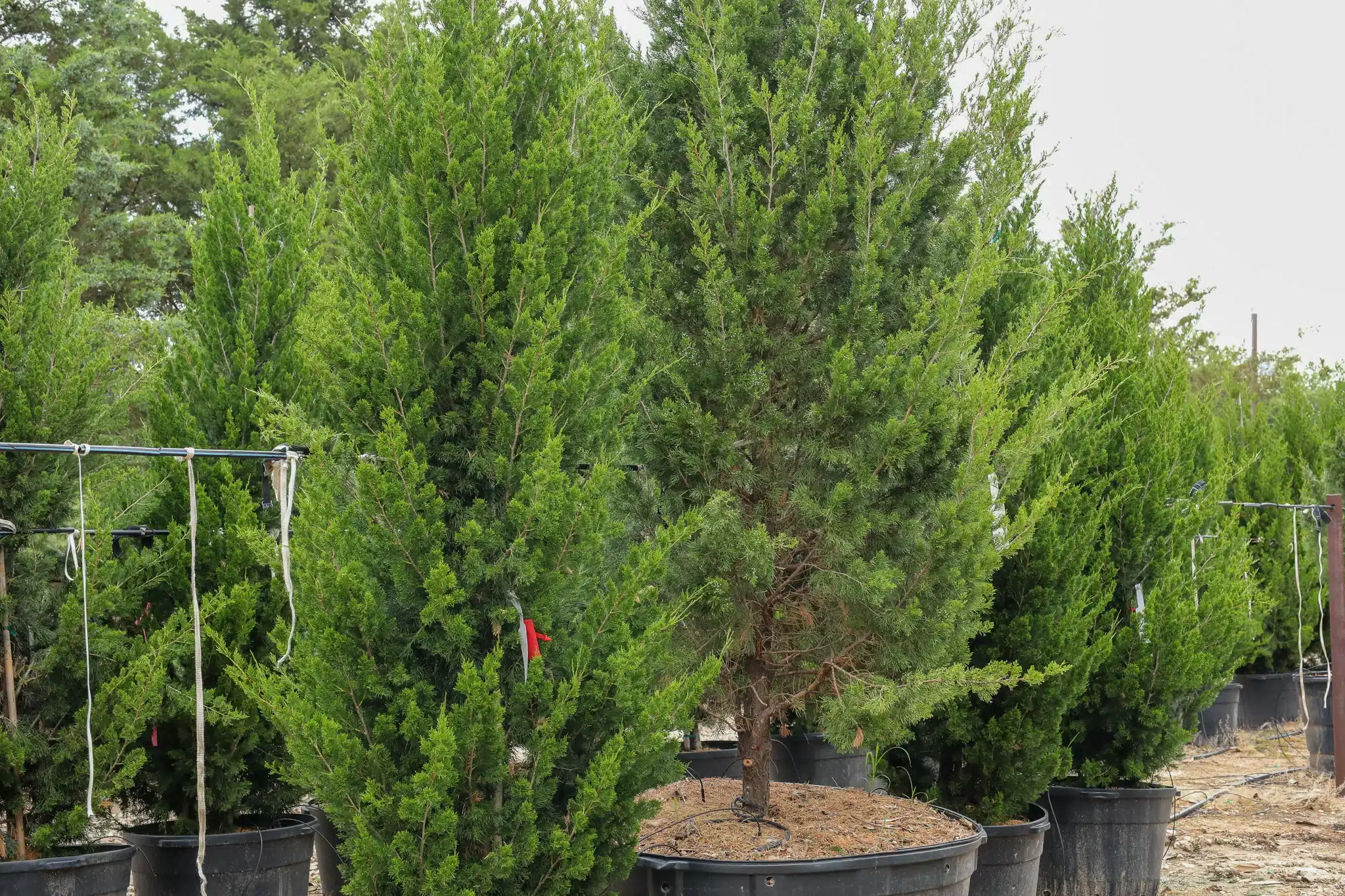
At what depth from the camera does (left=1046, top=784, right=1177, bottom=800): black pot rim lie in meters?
6.51

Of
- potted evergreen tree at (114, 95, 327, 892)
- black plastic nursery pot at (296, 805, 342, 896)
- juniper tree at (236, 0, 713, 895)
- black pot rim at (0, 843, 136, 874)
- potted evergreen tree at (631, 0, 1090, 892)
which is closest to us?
juniper tree at (236, 0, 713, 895)

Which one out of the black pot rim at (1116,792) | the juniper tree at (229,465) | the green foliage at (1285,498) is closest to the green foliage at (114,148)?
the juniper tree at (229,465)

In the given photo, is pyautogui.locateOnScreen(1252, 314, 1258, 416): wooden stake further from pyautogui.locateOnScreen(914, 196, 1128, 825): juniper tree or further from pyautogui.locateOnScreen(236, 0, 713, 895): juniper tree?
pyautogui.locateOnScreen(236, 0, 713, 895): juniper tree

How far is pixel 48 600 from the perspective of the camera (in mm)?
5246

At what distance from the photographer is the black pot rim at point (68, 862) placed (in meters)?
4.41

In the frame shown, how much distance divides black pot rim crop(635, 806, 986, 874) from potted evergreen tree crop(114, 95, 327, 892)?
2094 millimetres

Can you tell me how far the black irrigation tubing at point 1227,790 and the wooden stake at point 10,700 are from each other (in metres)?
7.24

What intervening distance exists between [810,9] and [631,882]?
3.58 metres

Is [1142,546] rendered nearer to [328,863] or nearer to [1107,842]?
[1107,842]

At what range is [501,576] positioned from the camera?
370cm

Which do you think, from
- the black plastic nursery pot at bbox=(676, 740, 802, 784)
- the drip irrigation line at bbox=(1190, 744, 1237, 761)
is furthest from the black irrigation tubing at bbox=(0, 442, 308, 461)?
the drip irrigation line at bbox=(1190, 744, 1237, 761)

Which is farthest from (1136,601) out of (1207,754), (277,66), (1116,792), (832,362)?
(277,66)

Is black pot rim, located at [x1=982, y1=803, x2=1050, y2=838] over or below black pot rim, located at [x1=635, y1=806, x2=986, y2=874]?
below

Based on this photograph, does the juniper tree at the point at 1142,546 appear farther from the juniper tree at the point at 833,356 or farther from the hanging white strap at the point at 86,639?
the hanging white strap at the point at 86,639
